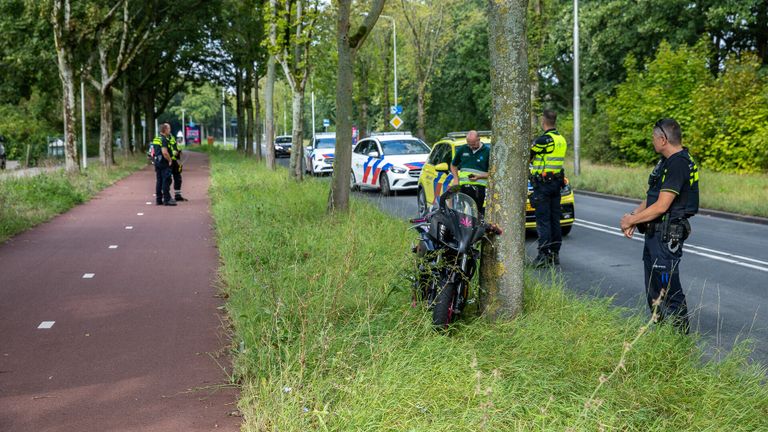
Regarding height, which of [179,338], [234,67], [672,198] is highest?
[234,67]

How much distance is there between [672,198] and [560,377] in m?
1.70

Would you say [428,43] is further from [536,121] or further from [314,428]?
[314,428]

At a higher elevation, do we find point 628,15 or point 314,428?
point 628,15

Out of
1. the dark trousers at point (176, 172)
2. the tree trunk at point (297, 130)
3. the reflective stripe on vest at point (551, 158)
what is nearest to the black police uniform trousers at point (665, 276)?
the reflective stripe on vest at point (551, 158)

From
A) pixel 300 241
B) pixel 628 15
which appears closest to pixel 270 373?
pixel 300 241

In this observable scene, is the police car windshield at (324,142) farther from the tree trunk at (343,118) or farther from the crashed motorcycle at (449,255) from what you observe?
the crashed motorcycle at (449,255)

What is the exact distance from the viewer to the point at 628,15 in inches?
1303

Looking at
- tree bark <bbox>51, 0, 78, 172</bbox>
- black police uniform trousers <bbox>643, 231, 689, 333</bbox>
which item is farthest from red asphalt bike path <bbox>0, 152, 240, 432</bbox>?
tree bark <bbox>51, 0, 78, 172</bbox>

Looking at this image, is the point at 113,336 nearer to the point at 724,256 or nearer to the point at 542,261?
the point at 542,261

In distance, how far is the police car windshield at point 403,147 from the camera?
22.2 metres

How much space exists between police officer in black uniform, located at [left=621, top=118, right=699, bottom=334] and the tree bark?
20558 mm

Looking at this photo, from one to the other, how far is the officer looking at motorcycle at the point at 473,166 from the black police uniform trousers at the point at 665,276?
16.3 ft

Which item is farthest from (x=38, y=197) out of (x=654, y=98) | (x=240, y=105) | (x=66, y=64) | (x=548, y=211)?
(x=240, y=105)

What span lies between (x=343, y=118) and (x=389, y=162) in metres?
8.58
